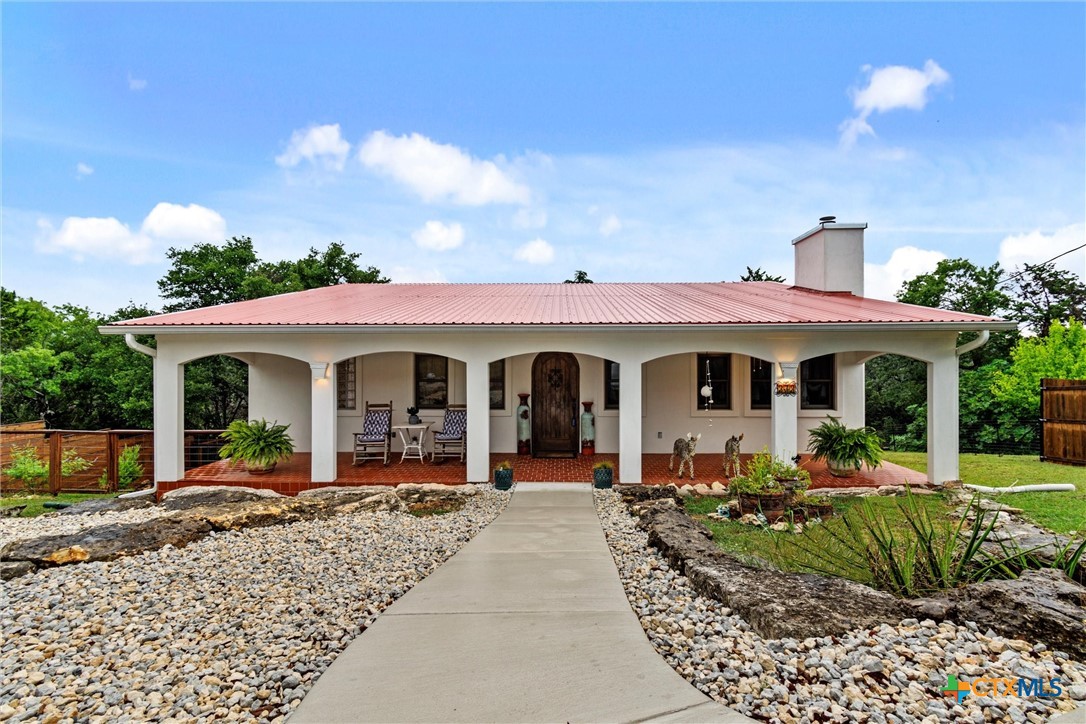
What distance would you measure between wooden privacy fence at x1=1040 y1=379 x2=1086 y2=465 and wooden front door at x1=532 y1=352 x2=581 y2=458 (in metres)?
10.5

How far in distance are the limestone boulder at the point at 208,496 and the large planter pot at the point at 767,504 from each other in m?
7.01

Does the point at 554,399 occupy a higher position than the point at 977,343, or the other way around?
the point at 977,343

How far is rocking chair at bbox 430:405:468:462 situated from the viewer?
9.98 meters

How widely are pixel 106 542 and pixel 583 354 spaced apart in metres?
7.10

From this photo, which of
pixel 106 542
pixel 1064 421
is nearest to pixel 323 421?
pixel 106 542

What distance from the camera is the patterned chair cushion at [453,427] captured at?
998cm

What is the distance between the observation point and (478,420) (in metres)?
8.84

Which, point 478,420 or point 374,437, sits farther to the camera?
point 374,437

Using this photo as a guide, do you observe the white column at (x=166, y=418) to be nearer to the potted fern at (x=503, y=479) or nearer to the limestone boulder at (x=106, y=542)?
the limestone boulder at (x=106, y=542)

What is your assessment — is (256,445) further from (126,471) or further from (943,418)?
(943,418)

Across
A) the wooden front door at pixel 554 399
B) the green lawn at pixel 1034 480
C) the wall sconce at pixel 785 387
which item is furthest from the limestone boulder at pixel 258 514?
the green lawn at pixel 1034 480

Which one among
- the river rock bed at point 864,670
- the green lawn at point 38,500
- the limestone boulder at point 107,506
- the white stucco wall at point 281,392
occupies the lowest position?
the green lawn at point 38,500

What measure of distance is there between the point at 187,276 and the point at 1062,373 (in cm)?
2963

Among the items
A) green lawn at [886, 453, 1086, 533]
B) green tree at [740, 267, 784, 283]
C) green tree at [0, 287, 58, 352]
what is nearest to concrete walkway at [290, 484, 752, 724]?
green lawn at [886, 453, 1086, 533]
